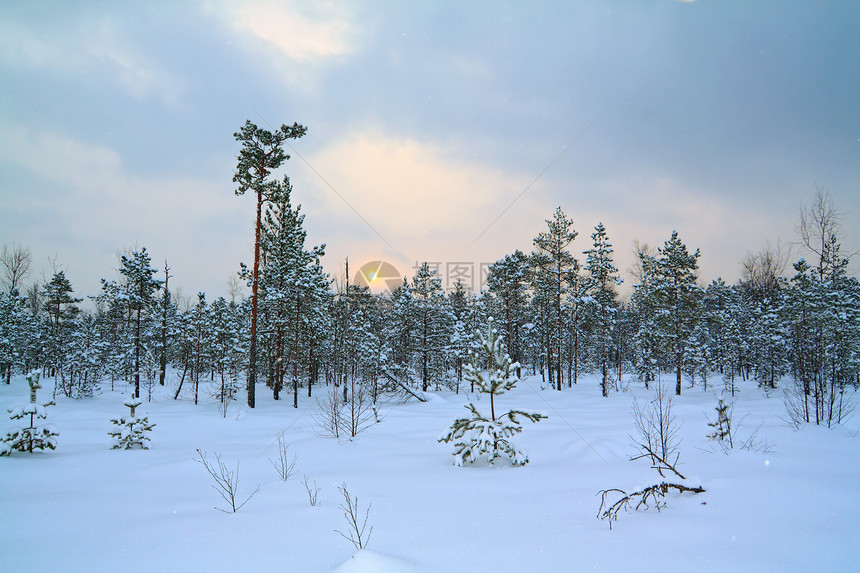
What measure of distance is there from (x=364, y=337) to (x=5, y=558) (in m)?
25.3

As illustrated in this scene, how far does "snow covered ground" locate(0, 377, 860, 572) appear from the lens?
157 inches

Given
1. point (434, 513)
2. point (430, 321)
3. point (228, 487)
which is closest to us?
point (434, 513)

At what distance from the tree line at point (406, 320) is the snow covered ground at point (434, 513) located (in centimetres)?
1060

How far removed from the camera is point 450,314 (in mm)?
35375

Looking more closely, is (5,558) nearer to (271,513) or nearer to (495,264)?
(271,513)

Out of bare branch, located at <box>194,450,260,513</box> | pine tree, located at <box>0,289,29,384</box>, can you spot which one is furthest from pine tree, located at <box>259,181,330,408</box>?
pine tree, located at <box>0,289,29,384</box>

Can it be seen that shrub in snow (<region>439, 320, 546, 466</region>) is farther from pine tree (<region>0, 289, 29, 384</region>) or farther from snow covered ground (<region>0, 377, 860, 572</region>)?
pine tree (<region>0, 289, 29, 384</region>)

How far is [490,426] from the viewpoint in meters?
8.65

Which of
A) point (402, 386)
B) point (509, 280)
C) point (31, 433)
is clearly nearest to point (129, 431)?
point (31, 433)

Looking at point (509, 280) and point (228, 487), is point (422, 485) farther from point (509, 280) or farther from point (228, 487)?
point (509, 280)

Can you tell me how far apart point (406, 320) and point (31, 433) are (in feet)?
87.7

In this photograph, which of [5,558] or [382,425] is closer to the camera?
[5,558]

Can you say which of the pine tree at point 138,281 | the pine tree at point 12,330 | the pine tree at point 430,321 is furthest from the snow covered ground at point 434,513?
the pine tree at point 12,330

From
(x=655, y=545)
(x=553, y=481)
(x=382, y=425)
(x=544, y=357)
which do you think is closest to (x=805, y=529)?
(x=655, y=545)
